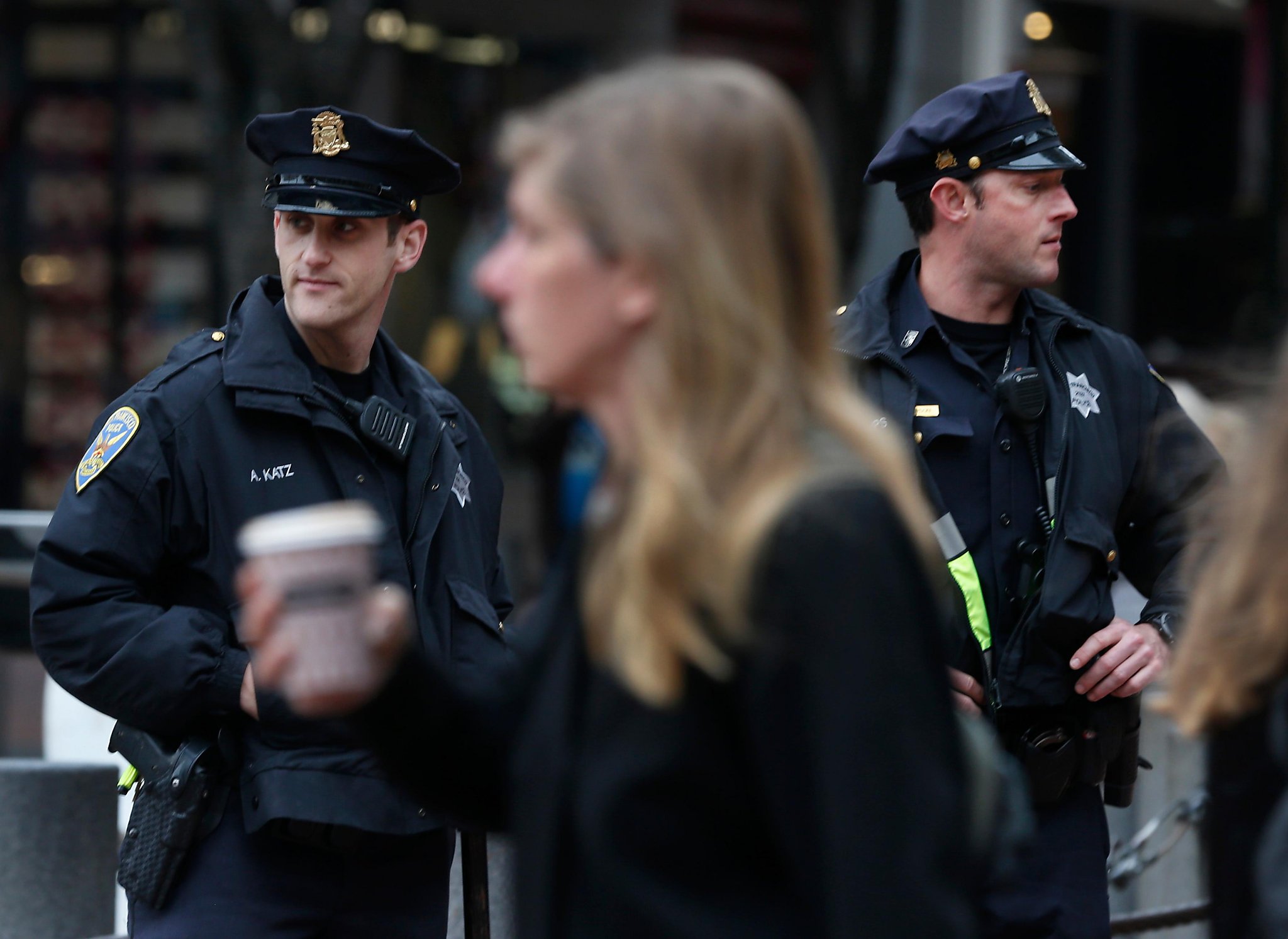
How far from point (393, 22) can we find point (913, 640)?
35.4 ft

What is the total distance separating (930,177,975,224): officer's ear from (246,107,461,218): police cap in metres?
1.05

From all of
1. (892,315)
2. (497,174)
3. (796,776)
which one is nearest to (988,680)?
(892,315)

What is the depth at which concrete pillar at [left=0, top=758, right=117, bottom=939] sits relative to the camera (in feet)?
14.4

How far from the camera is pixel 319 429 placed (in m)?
3.17

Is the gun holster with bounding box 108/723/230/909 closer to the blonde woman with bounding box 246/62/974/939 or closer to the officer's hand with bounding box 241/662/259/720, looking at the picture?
the officer's hand with bounding box 241/662/259/720

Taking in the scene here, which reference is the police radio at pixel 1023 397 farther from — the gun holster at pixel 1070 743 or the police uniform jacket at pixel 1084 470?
the gun holster at pixel 1070 743

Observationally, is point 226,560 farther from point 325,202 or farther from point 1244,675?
point 1244,675

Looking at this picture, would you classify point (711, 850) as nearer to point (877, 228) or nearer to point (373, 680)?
point (373, 680)

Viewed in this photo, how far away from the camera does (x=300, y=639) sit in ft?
5.51

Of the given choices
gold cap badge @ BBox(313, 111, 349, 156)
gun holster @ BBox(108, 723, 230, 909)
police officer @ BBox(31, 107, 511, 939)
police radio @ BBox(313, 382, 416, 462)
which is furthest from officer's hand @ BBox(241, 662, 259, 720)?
gold cap badge @ BBox(313, 111, 349, 156)

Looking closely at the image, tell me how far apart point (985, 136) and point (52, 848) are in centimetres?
288

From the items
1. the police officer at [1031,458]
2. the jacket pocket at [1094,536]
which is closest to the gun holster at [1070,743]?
the police officer at [1031,458]

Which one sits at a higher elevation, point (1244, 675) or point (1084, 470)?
point (1244, 675)

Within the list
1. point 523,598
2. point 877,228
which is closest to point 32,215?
point 523,598
